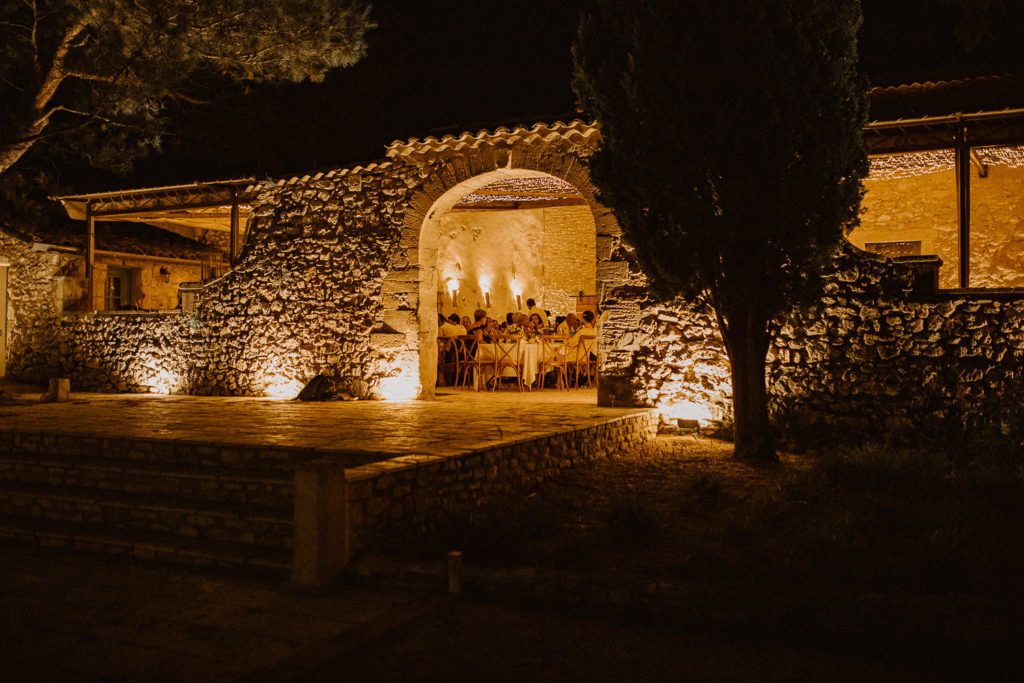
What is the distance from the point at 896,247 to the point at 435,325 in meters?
7.17

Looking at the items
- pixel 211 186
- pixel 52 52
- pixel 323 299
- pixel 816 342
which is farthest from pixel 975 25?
pixel 52 52

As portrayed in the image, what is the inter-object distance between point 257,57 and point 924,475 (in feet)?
30.1

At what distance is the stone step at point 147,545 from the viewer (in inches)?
171

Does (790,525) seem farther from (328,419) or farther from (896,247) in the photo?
(896,247)

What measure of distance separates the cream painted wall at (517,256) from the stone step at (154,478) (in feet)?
28.2

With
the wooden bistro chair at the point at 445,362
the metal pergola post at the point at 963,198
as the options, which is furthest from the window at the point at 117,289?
the metal pergola post at the point at 963,198

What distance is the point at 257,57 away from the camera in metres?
9.95

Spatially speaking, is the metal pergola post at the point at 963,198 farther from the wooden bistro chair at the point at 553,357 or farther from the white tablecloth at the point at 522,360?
the white tablecloth at the point at 522,360

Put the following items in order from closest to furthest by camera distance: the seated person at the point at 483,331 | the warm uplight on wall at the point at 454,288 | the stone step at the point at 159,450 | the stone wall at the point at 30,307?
the stone step at the point at 159,450 → the seated person at the point at 483,331 → the stone wall at the point at 30,307 → the warm uplight on wall at the point at 454,288

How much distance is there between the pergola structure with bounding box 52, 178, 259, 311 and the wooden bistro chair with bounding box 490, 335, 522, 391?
4.02 m

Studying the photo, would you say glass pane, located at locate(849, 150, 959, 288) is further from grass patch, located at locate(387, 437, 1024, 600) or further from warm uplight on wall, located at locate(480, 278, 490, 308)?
warm uplight on wall, located at locate(480, 278, 490, 308)

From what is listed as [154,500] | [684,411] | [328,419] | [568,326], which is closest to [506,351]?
[568,326]

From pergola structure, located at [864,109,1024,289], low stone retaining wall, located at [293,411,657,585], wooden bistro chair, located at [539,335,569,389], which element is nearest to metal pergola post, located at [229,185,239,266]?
wooden bistro chair, located at [539,335,569,389]

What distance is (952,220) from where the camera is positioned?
35.7 feet
